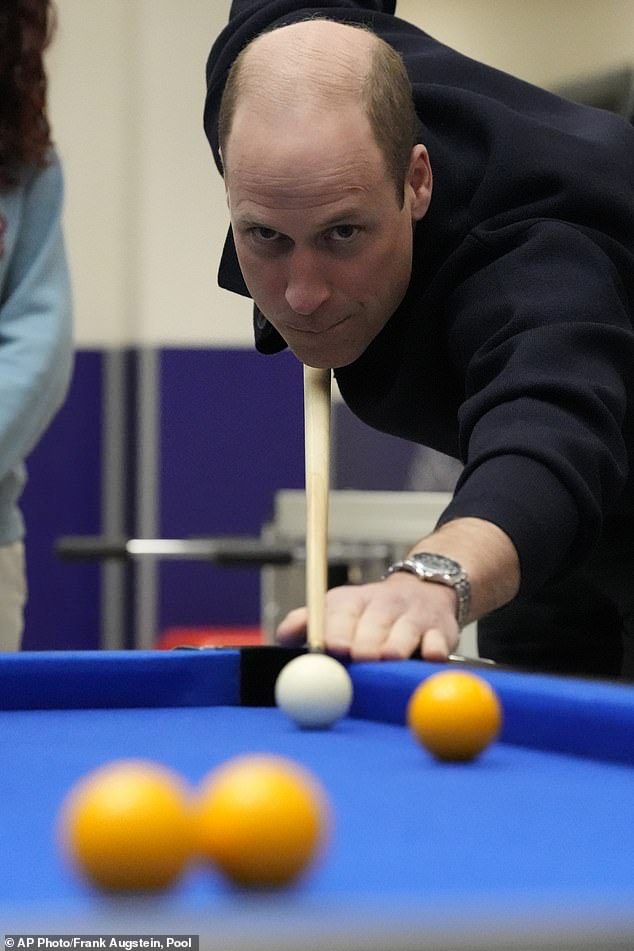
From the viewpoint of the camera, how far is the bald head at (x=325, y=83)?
73.0 inches

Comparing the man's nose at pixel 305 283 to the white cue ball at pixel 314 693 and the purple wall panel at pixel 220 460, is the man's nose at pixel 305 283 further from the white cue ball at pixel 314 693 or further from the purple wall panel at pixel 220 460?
the purple wall panel at pixel 220 460

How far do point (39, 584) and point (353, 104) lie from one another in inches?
164

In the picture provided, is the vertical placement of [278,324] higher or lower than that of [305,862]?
higher

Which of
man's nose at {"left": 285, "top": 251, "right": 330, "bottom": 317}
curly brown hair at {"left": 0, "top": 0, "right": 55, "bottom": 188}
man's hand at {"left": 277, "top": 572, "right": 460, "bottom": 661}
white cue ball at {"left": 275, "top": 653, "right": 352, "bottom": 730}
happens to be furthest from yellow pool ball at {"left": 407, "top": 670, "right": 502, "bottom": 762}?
curly brown hair at {"left": 0, "top": 0, "right": 55, "bottom": 188}

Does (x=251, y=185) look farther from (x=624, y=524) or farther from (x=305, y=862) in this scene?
(x=305, y=862)

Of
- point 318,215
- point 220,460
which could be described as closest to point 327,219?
point 318,215

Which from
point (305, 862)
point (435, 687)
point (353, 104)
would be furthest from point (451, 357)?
point (305, 862)

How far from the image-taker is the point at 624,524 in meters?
2.33

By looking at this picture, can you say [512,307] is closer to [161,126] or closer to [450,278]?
[450,278]

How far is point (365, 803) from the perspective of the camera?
1035mm

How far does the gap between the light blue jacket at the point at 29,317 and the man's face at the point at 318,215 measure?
80 centimetres

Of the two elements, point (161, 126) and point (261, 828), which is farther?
point (161, 126)

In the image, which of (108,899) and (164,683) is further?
(164,683)

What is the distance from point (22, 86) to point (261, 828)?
7.41ft
